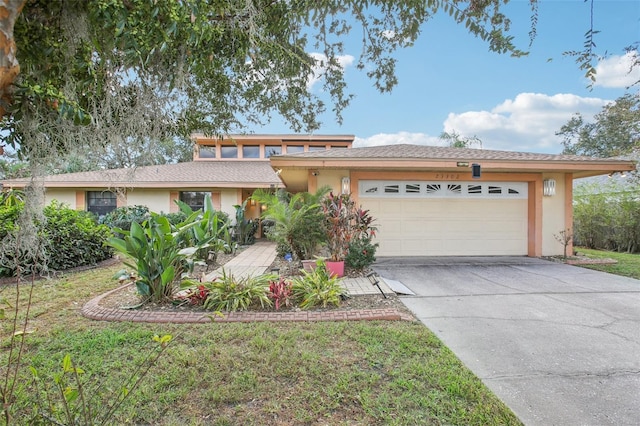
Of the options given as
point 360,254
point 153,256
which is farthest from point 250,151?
point 153,256

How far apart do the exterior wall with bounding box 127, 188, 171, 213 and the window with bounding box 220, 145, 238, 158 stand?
4919mm

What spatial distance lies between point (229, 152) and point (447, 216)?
42.5 feet

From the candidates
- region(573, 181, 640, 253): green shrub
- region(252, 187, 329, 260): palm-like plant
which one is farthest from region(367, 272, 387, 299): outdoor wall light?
region(573, 181, 640, 253): green shrub

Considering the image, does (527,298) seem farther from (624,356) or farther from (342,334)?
(342,334)

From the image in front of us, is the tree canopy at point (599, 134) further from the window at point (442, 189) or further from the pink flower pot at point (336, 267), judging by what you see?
the pink flower pot at point (336, 267)

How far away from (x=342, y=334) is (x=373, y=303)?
4.07 ft

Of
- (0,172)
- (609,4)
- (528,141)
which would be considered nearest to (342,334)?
(0,172)

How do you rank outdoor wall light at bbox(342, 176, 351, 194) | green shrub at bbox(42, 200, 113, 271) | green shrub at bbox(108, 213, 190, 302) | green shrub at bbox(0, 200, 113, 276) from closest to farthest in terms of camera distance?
green shrub at bbox(108, 213, 190, 302)
green shrub at bbox(0, 200, 113, 276)
green shrub at bbox(42, 200, 113, 271)
outdoor wall light at bbox(342, 176, 351, 194)

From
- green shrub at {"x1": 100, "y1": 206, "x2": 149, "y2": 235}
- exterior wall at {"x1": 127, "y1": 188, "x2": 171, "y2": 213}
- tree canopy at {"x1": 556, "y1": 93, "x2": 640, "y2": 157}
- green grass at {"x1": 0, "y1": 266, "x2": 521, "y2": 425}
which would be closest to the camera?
green grass at {"x1": 0, "y1": 266, "x2": 521, "y2": 425}

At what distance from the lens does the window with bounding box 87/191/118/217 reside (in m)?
13.6

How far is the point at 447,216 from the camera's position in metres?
8.90

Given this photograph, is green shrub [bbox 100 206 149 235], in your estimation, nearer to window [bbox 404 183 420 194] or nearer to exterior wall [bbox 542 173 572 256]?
window [bbox 404 183 420 194]

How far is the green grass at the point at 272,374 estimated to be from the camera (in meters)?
2.28

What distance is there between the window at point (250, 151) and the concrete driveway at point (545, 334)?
12728 mm
